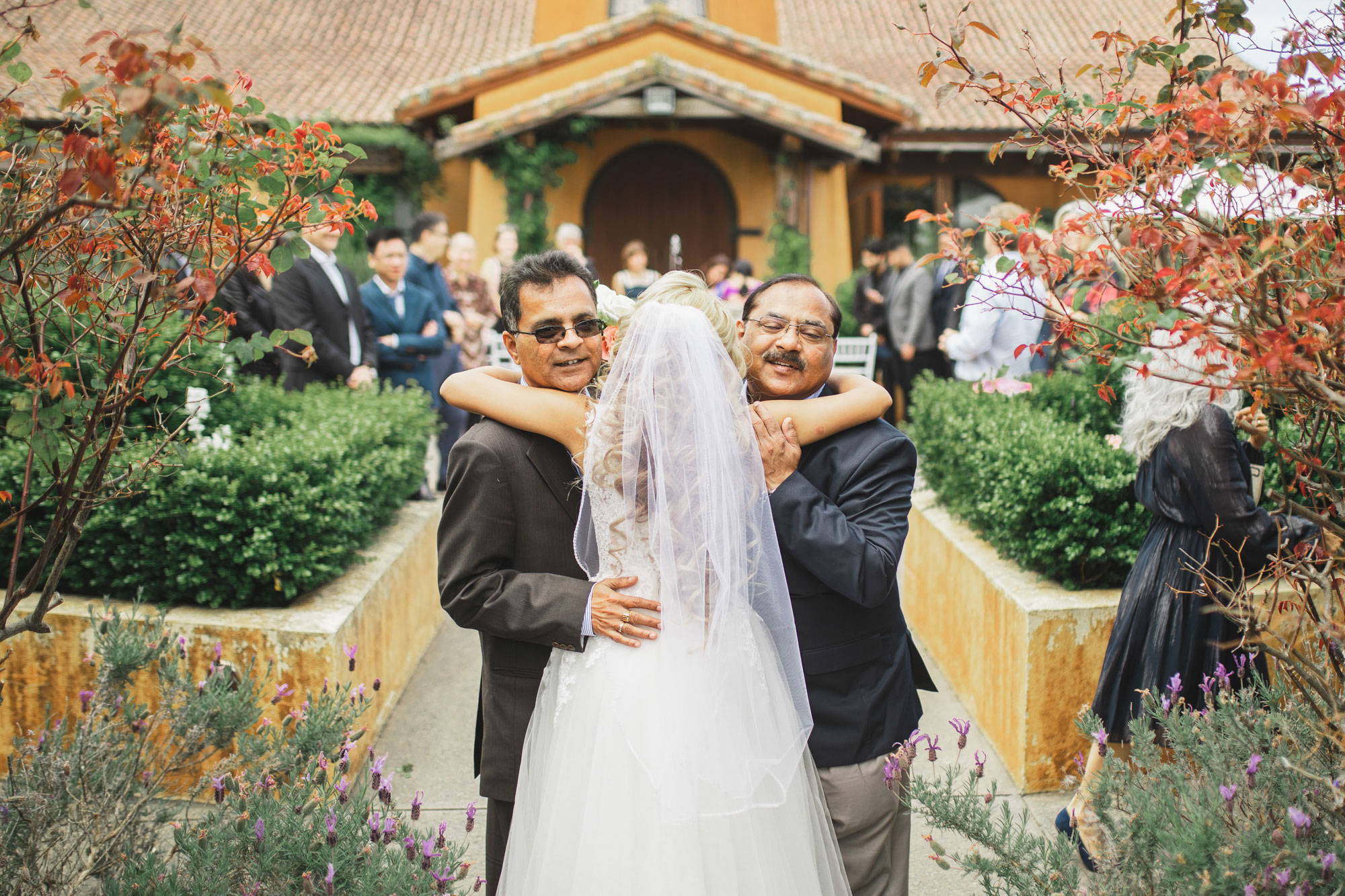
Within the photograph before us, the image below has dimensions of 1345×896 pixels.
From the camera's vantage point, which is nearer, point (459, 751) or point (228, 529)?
point (228, 529)

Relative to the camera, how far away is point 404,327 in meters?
7.27

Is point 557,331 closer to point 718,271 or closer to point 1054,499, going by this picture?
point 1054,499

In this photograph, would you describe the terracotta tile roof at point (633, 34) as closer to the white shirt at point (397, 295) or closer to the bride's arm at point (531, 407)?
the white shirt at point (397, 295)

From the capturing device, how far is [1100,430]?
554 centimetres

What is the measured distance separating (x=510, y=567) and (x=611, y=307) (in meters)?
0.74

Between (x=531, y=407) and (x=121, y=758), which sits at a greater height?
(x=531, y=407)

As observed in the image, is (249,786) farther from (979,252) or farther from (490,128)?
(490,128)

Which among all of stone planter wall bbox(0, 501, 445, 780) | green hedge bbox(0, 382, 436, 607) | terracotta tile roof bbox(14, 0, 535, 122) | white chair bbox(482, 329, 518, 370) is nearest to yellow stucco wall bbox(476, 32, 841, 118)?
terracotta tile roof bbox(14, 0, 535, 122)

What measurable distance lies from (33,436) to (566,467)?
115cm

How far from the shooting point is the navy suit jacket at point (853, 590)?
2428mm

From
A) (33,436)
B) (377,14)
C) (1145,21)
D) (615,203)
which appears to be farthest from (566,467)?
(1145,21)

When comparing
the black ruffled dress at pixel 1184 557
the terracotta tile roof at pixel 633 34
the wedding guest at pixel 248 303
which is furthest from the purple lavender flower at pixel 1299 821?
the terracotta tile roof at pixel 633 34

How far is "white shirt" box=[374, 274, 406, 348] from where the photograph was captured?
23.6 feet

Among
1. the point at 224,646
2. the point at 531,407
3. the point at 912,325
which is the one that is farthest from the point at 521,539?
the point at 912,325
